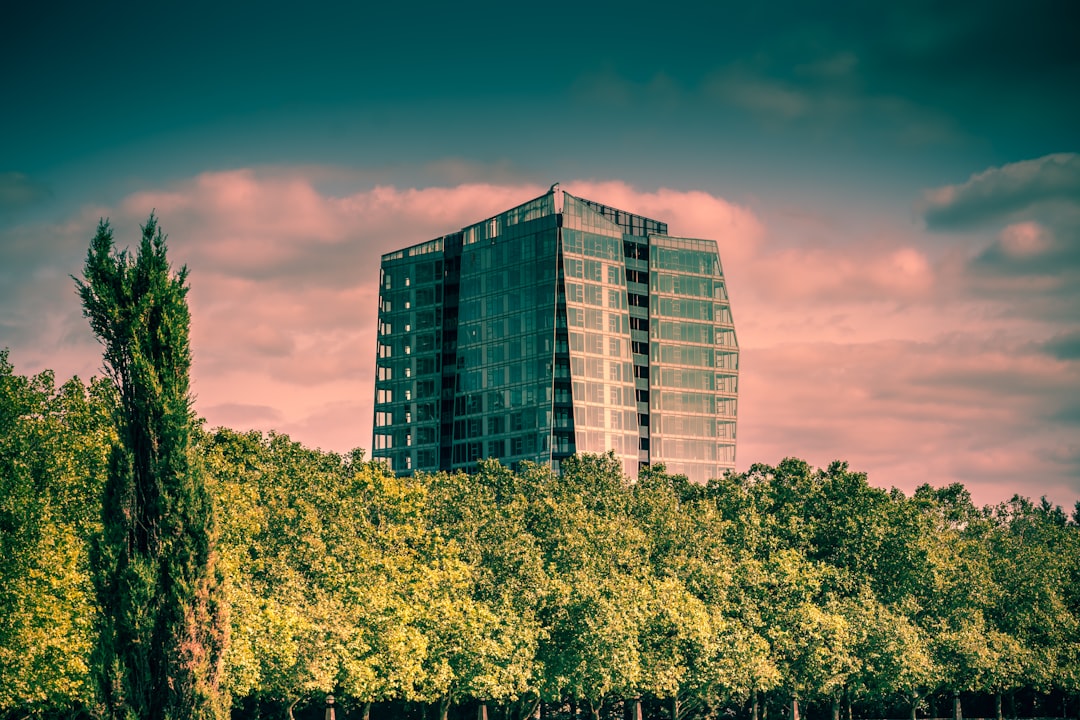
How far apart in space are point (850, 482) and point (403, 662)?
46514mm

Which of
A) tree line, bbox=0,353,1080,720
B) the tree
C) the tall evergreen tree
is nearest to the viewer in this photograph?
the tall evergreen tree

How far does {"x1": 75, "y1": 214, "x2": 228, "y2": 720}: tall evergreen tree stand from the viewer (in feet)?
140

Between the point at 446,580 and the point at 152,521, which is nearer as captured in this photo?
the point at 152,521

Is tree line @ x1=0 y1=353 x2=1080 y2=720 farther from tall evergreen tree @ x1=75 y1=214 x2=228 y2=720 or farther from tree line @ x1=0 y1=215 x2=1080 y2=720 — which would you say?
tall evergreen tree @ x1=75 y1=214 x2=228 y2=720


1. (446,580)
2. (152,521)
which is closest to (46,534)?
(152,521)

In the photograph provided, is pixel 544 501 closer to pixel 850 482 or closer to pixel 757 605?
pixel 757 605

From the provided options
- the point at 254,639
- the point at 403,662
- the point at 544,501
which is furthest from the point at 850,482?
the point at 254,639

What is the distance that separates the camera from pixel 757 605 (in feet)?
314

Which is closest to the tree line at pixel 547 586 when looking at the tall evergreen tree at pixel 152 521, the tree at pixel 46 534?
the tree at pixel 46 534

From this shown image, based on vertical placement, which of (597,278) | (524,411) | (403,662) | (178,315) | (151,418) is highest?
(597,278)

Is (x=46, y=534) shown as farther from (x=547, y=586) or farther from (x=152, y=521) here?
(x=547, y=586)

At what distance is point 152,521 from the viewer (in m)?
43.6

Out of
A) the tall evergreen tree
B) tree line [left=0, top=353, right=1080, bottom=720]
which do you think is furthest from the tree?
the tall evergreen tree

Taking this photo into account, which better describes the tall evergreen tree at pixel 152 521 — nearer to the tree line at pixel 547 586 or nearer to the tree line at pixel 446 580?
the tree line at pixel 446 580
